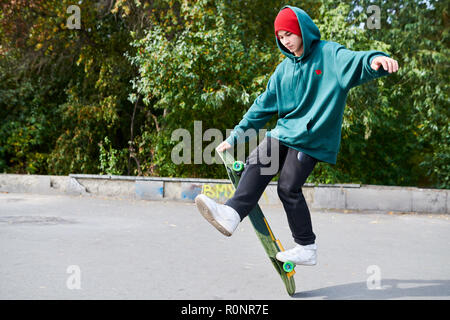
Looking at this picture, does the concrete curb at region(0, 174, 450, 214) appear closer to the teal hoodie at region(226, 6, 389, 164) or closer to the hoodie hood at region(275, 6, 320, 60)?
the teal hoodie at region(226, 6, 389, 164)

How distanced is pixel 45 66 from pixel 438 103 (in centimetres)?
846

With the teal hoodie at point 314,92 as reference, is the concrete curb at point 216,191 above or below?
below

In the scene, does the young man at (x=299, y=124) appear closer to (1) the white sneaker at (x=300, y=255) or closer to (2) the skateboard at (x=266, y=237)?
(1) the white sneaker at (x=300, y=255)

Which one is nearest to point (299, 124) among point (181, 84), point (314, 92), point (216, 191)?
point (314, 92)

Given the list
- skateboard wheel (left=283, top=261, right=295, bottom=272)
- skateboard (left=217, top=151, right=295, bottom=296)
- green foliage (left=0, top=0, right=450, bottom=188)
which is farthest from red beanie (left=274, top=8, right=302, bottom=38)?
green foliage (left=0, top=0, right=450, bottom=188)

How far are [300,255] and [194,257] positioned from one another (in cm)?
172

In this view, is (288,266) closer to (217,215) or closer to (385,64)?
(217,215)

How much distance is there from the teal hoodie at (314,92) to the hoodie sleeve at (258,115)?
0.11m

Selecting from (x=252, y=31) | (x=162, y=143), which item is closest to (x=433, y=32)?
(x=252, y=31)

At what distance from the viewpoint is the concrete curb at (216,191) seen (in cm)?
863

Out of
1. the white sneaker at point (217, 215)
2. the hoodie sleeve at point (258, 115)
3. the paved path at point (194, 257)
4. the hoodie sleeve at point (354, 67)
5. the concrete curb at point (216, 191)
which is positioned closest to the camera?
the hoodie sleeve at point (354, 67)

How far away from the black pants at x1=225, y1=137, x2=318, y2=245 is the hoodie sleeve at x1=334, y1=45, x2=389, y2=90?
58 cm

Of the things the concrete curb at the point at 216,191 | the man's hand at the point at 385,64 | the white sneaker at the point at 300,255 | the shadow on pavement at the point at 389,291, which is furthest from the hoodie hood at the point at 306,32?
the concrete curb at the point at 216,191

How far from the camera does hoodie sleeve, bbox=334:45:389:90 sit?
124 inches
